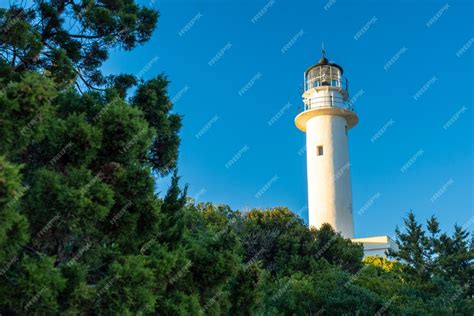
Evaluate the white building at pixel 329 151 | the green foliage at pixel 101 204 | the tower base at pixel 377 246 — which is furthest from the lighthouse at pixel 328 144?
the green foliage at pixel 101 204

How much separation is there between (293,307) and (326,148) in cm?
1496

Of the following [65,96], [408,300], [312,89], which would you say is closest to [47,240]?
[65,96]

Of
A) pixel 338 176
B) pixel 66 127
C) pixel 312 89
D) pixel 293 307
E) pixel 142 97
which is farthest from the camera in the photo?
pixel 312 89

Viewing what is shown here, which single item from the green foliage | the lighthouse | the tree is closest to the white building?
the lighthouse

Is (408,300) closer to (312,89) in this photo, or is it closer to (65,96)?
(65,96)

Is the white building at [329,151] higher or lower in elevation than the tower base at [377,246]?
higher

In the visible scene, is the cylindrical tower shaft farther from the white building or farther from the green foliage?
the green foliage

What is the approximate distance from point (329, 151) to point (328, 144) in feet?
1.27

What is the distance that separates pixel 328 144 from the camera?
26922 mm

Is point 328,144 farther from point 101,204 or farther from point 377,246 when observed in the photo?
point 101,204

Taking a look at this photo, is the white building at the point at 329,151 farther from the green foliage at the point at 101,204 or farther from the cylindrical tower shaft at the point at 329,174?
the green foliage at the point at 101,204

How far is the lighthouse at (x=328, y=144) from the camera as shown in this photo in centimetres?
2598

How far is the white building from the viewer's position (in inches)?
1024

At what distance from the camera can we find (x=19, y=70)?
26.4 feet
